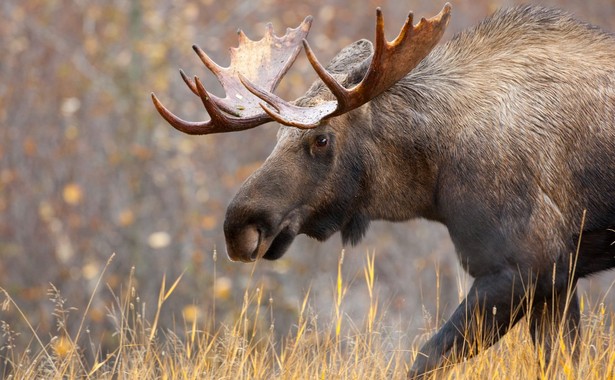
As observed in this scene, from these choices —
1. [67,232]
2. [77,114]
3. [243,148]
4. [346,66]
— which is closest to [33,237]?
[67,232]

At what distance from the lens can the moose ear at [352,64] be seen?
589cm

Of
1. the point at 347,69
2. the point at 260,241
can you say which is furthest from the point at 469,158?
the point at 260,241

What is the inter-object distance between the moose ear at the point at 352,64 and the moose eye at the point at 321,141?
256 millimetres

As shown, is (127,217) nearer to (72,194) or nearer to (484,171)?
(72,194)

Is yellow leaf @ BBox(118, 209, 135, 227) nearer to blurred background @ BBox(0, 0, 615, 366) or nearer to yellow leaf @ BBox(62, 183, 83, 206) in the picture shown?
blurred background @ BBox(0, 0, 615, 366)

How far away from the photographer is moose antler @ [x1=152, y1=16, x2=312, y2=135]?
19.1 feet

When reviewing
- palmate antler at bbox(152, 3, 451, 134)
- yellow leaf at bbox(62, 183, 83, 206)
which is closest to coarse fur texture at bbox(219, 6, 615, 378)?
palmate antler at bbox(152, 3, 451, 134)

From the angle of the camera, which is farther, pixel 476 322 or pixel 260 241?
pixel 260 241

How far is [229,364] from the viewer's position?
542 centimetres

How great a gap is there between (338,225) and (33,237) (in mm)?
10498

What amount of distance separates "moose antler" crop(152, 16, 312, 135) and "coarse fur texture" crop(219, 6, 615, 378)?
0.22 m

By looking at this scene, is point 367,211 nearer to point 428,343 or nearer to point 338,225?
point 338,225

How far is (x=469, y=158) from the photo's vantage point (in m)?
5.62

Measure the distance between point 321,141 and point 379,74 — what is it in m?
0.42
